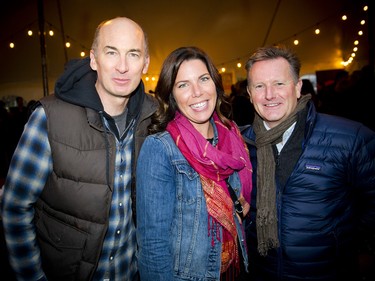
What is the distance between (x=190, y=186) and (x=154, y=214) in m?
0.31

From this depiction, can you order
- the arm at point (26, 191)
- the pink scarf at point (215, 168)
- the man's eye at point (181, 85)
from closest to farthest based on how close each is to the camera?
1. the arm at point (26, 191)
2. the pink scarf at point (215, 168)
3. the man's eye at point (181, 85)

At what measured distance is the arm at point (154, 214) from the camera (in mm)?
1562

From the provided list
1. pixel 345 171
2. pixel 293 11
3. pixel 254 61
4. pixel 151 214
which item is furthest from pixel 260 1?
pixel 151 214

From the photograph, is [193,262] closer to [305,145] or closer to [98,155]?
[98,155]

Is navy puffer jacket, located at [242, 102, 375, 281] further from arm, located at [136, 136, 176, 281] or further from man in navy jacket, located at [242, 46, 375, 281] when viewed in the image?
arm, located at [136, 136, 176, 281]

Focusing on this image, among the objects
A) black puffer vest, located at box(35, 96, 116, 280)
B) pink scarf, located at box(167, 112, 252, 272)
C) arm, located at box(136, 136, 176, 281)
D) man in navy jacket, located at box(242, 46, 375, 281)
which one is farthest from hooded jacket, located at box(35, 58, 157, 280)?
man in navy jacket, located at box(242, 46, 375, 281)

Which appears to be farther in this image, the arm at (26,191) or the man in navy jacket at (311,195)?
the man in navy jacket at (311,195)

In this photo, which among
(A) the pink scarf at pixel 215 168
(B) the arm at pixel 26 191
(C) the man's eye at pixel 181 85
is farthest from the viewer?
(C) the man's eye at pixel 181 85

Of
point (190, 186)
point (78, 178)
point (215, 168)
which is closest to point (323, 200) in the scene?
point (215, 168)

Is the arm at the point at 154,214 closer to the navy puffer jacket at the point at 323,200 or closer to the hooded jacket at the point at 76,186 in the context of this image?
the hooded jacket at the point at 76,186

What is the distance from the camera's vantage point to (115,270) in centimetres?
184

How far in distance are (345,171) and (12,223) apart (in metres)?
2.22

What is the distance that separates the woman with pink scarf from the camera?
1583 millimetres

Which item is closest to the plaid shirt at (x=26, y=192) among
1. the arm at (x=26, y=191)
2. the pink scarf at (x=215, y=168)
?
the arm at (x=26, y=191)
